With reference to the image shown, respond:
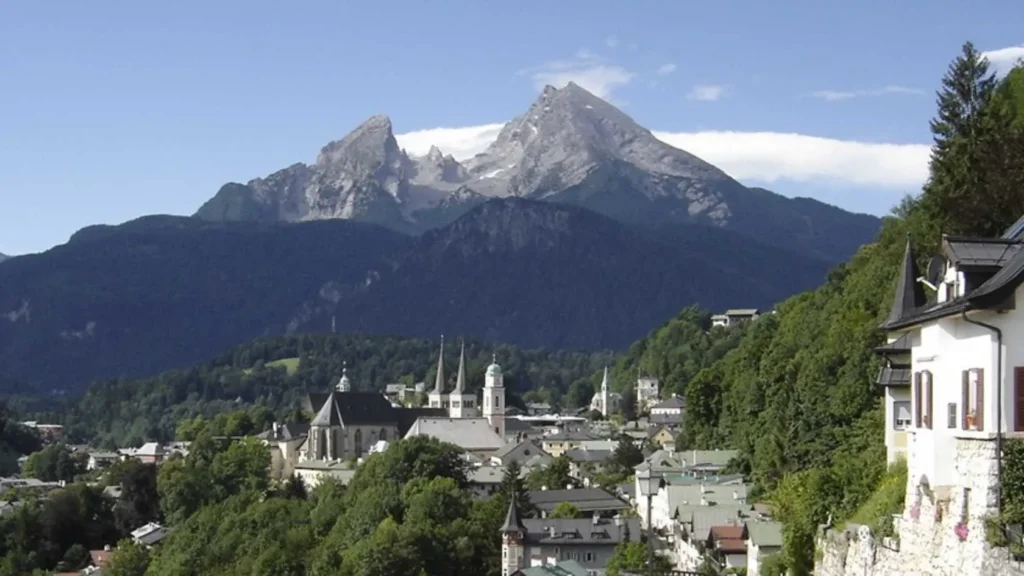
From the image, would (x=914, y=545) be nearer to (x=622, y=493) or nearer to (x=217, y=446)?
(x=622, y=493)

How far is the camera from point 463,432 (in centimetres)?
19275

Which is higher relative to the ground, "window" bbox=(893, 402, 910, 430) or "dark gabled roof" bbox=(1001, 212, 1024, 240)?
"dark gabled roof" bbox=(1001, 212, 1024, 240)

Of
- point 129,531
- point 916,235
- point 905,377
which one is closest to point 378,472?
point 129,531

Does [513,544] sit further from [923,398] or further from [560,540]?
[923,398]

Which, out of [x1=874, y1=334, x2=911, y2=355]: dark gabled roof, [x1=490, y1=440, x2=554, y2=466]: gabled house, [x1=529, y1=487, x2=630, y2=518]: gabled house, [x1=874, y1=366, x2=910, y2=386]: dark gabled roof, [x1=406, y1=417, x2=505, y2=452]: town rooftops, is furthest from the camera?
[x1=406, y1=417, x2=505, y2=452]: town rooftops

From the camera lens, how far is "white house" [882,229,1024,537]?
20.8 metres

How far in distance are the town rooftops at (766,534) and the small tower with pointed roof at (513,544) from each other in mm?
46823

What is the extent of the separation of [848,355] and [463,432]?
129m

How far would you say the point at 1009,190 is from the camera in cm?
4319

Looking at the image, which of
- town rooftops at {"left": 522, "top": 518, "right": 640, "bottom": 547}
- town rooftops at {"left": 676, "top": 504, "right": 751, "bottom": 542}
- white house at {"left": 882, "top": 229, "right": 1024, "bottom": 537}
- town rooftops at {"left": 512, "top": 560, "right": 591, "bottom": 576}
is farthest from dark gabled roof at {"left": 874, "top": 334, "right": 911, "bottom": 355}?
town rooftops at {"left": 522, "top": 518, "right": 640, "bottom": 547}

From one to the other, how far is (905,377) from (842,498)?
115 inches

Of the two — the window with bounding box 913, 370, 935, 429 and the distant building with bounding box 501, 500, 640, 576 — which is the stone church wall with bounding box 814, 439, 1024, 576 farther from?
the distant building with bounding box 501, 500, 640, 576

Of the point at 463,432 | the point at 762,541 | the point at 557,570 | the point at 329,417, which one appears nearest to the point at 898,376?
the point at 762,541

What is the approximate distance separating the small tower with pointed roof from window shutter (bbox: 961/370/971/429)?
76.8 metres
